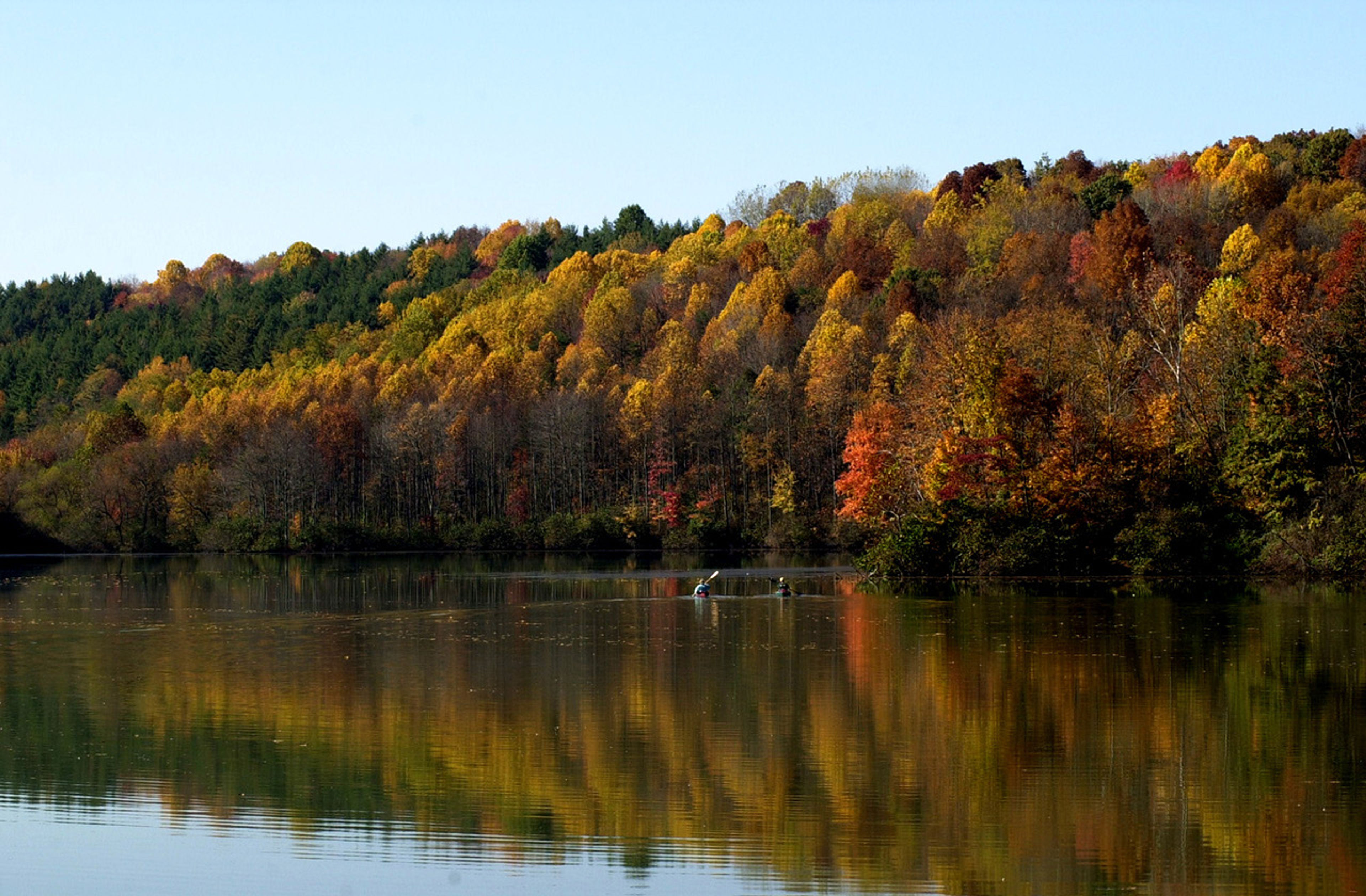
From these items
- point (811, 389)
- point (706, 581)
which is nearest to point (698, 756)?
point (706, 581)

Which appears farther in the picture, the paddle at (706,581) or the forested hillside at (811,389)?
the forested hillside at (811,389)

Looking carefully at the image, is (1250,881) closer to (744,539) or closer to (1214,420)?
(1214,420)

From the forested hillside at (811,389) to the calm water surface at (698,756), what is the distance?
15.2m

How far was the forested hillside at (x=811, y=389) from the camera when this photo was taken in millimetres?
55500

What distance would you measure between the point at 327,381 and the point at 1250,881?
126495 mm

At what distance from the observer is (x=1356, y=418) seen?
54750 mm

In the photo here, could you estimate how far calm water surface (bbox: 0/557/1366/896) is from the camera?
598 inches

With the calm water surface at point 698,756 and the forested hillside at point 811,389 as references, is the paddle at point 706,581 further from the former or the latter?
the calm water surface at point 698,756

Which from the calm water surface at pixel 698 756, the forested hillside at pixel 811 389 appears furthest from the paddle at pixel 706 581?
the calm water surface at pixel 698 756

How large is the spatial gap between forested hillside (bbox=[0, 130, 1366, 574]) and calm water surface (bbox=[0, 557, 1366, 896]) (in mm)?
15161

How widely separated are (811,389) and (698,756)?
77332mm

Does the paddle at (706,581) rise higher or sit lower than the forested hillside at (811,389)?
lower

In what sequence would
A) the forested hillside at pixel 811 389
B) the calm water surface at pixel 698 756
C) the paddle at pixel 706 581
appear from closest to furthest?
the calm water surface at pixel 698 756 → the paddle at pixel 706 581 → the forested hillside at pixel 811 389

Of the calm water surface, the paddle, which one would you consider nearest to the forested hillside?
the paddle
